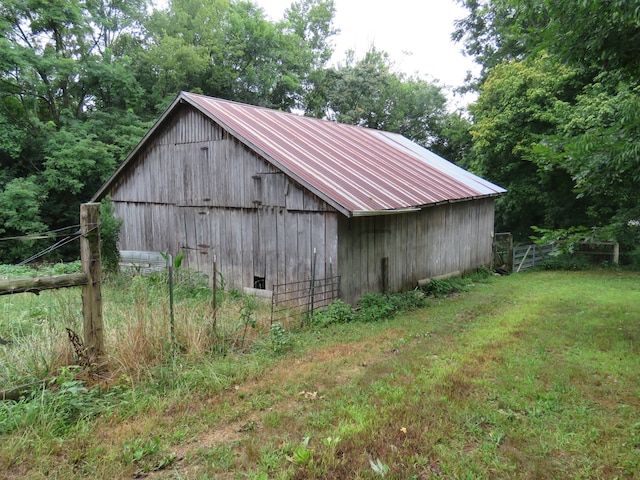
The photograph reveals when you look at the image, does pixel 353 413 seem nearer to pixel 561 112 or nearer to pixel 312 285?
pixel 312 285

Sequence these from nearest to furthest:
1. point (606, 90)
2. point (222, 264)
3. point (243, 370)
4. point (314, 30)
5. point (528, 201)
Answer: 1. point (243, 370)
2. point (222, 264)
3. point (606, 90)
4. point (528, 201)
5. point (314, 30)

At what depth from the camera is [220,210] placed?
11828 mm

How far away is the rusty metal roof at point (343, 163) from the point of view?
9.70m

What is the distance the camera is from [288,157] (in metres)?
10.4

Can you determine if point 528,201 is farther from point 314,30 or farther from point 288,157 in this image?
point 314,30

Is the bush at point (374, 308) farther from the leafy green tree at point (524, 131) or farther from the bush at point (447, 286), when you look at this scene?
the leafy green tree at point (524, 131)

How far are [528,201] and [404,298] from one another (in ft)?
42.8

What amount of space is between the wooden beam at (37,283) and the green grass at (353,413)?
967 millimetres

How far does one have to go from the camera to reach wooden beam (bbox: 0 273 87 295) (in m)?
4.22

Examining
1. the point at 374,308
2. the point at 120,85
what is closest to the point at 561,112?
the point at 374,308

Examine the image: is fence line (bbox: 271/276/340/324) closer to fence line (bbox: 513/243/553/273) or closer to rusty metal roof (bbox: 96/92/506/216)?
rusty metal roof (bbox: 96/92/506/216)

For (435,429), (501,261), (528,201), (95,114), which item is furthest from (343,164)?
(95,114)

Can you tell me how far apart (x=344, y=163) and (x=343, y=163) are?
57mm

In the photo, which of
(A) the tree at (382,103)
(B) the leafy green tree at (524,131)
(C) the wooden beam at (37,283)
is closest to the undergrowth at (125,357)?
(C) the wooden beam at (37,283)
